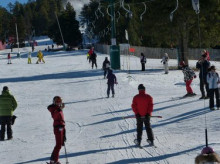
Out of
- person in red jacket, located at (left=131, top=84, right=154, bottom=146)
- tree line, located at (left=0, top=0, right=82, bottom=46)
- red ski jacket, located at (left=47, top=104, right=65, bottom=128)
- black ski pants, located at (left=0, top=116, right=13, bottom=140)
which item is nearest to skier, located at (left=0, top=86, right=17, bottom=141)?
black ski pants, located at (left=0, top=116, right=13, bottom=140)

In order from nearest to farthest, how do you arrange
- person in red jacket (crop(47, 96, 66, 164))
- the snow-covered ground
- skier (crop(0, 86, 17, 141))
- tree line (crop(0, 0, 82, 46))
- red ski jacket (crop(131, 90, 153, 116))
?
person in red jacket (crop(47, 96, 66, 164)) → the snow-covered ground → red ski jacket (crop(131, 90, 153, 116)) → skier (crop(0, 86, 17, 141)) → tree line (crop(0, 0, 82, 46))

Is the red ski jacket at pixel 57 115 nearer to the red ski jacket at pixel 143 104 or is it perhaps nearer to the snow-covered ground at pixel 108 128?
the snow-covered ground at pixel 108 128

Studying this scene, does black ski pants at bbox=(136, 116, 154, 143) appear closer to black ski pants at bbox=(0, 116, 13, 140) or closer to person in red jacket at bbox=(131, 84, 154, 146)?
person in red jacket at bbox=(131, 84, 154, 146)

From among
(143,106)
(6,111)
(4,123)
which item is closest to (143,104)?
(143,106)

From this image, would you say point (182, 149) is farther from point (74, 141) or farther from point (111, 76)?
point (111, 76)

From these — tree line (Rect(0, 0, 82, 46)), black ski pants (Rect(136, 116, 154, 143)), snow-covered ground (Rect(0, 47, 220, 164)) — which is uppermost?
tree line (Rect(0, 0, 82, 46))

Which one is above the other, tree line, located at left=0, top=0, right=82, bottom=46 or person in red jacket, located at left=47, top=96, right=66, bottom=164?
tree line, located at left=0, top=0, right=82, bottom=46

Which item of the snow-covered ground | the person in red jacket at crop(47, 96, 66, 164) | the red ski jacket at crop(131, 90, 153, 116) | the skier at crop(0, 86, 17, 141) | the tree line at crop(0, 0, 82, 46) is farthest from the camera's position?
the tree line at crop(0, 0, 82, 46)

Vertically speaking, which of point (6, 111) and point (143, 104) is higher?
point (143, 104)

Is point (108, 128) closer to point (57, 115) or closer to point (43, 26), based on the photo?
point (57, 115)

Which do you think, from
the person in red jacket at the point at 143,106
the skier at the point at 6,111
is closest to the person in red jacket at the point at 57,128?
the person in red jacket at the point at 143,106

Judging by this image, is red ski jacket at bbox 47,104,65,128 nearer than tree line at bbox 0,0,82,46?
Yes

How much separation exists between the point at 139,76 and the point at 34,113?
42.7ft

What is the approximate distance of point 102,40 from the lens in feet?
285
